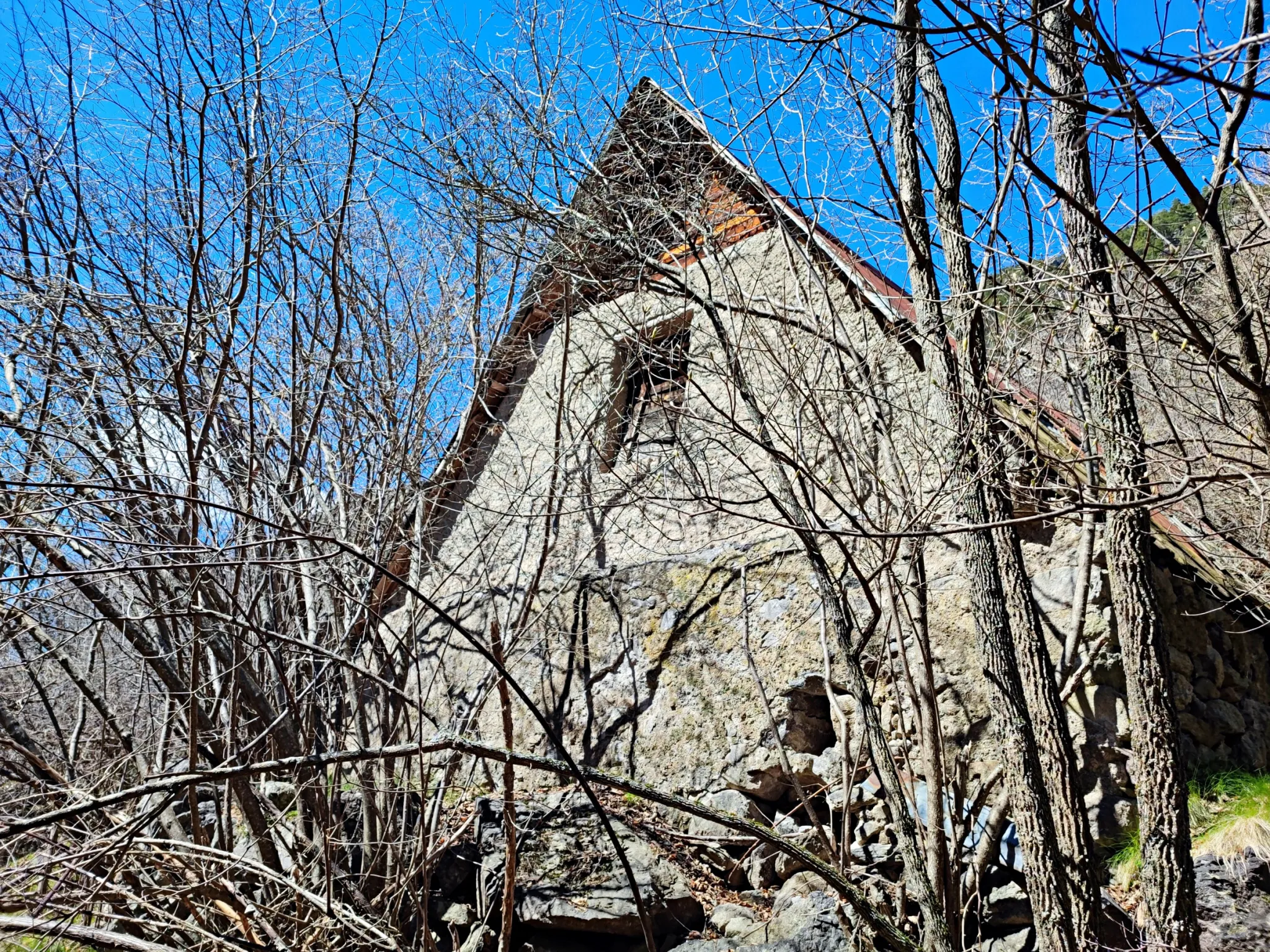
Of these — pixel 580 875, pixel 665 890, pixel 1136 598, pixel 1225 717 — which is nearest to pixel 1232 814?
pixel 1225 717

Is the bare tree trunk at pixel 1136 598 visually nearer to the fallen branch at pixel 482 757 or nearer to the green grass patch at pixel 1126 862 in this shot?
the green grass patch at pixel 1126 862

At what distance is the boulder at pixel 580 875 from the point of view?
16.2ft

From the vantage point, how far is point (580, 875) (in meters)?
5.19

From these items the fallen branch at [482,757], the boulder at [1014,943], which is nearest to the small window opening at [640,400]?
the fallen branch at [482,757]

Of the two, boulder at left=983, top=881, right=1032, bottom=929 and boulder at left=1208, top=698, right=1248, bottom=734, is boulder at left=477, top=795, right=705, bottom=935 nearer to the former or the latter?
boulder at left=983, top=881, right=1032, bottom=929

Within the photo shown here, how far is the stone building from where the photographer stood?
4461 mm

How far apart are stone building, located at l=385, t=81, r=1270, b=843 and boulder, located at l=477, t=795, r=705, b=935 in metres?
0.59

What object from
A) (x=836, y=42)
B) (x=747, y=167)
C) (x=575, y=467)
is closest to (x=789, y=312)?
(x=747, y=167)

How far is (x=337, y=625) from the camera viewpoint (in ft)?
17.6

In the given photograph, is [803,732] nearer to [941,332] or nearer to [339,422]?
[941,332]

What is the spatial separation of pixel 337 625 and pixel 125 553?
72.5 inches

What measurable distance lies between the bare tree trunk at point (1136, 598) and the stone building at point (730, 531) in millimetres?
294

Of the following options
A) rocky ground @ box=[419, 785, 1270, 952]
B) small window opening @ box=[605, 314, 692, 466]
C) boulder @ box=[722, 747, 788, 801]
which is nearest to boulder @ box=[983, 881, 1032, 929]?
rocky ground @ box=[419, 785, 1270, 952]

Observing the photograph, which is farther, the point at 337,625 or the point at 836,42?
the point at 337,625
